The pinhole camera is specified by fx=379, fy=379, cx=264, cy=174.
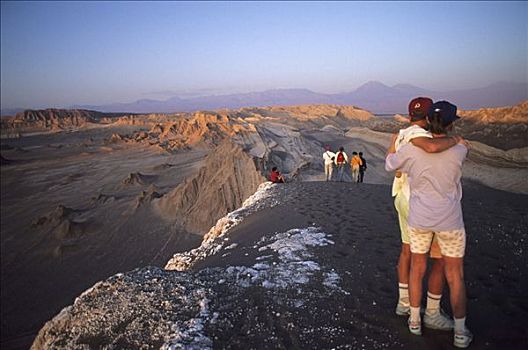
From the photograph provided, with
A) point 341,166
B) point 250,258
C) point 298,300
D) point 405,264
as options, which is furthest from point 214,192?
point 405,264

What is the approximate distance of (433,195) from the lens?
244 centimetres

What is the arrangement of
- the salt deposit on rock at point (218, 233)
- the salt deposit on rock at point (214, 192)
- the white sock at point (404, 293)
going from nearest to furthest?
the white sock at point (404, 293)
the salt deposit on rock at point (218, 233)
the salt deposit on rock at point (214, 192)

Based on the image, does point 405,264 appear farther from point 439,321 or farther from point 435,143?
point 435,143

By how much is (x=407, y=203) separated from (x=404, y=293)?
29.4 inches

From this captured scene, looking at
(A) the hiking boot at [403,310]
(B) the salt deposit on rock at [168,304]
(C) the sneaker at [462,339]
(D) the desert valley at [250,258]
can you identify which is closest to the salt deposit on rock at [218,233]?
(D) the desert valley at [250,258]

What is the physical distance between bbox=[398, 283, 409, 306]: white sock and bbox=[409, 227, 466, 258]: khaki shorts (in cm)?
45

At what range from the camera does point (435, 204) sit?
95.7 inches

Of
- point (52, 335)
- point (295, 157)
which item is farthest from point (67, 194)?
point (52, 335)

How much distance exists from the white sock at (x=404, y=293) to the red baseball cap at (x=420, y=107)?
1275 mm

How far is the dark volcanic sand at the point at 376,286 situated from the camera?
9.37 feet

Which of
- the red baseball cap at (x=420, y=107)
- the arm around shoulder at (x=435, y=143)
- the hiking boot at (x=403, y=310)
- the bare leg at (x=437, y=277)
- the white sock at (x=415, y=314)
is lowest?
the hiking boot at (x=403, y=310)

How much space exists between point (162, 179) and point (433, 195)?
2413cm

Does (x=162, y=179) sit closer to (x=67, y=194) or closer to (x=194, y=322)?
(x=67, y=194)

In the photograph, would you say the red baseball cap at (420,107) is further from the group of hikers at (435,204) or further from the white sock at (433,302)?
the white sock at (433,302)
